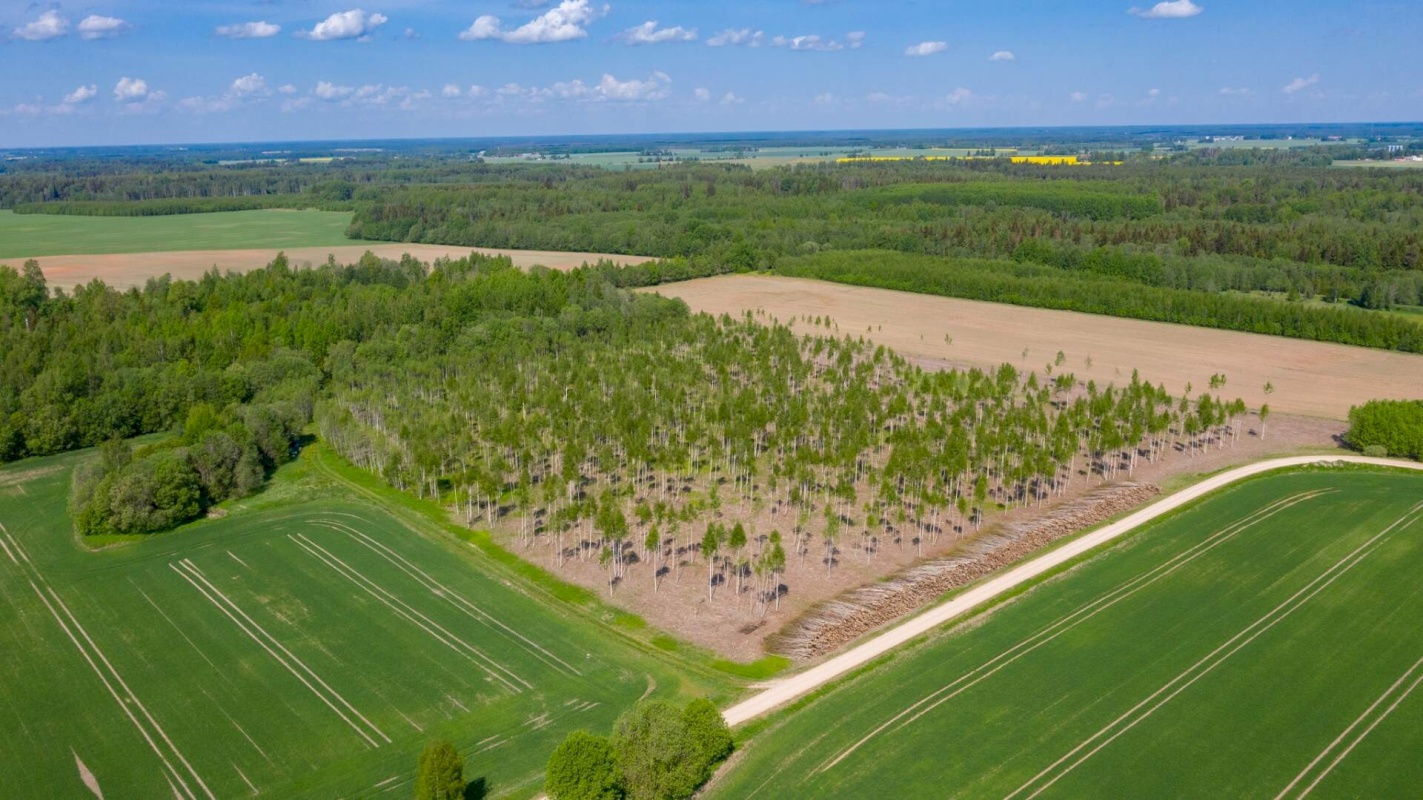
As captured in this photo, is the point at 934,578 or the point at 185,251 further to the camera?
the point at 185,251

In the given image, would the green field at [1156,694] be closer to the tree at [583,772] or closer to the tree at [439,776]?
the tree at [583,772]

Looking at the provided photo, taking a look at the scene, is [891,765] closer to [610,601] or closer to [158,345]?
[610,601]

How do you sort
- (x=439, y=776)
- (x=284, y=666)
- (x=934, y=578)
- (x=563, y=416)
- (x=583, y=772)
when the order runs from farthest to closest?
(x=563, y=416)
(x=934, y=578)
(x=284, y=666)
(x=583, y=772)
(x=439, y=776)

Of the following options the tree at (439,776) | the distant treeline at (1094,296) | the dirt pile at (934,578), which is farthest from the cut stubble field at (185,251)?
the tree at (439,776)

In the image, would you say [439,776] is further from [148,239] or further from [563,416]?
[148,239]

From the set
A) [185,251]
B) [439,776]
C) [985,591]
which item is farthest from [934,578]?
[185,251]

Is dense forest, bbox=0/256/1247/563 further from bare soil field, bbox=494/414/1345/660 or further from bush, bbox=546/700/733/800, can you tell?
bush, bbox=546/700/733/800

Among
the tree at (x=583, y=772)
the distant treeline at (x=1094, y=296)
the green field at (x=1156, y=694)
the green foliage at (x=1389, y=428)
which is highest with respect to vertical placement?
the distant treeline at (x=1094, y=296)

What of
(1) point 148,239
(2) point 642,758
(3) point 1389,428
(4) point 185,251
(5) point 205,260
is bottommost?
(2) point 642,758
